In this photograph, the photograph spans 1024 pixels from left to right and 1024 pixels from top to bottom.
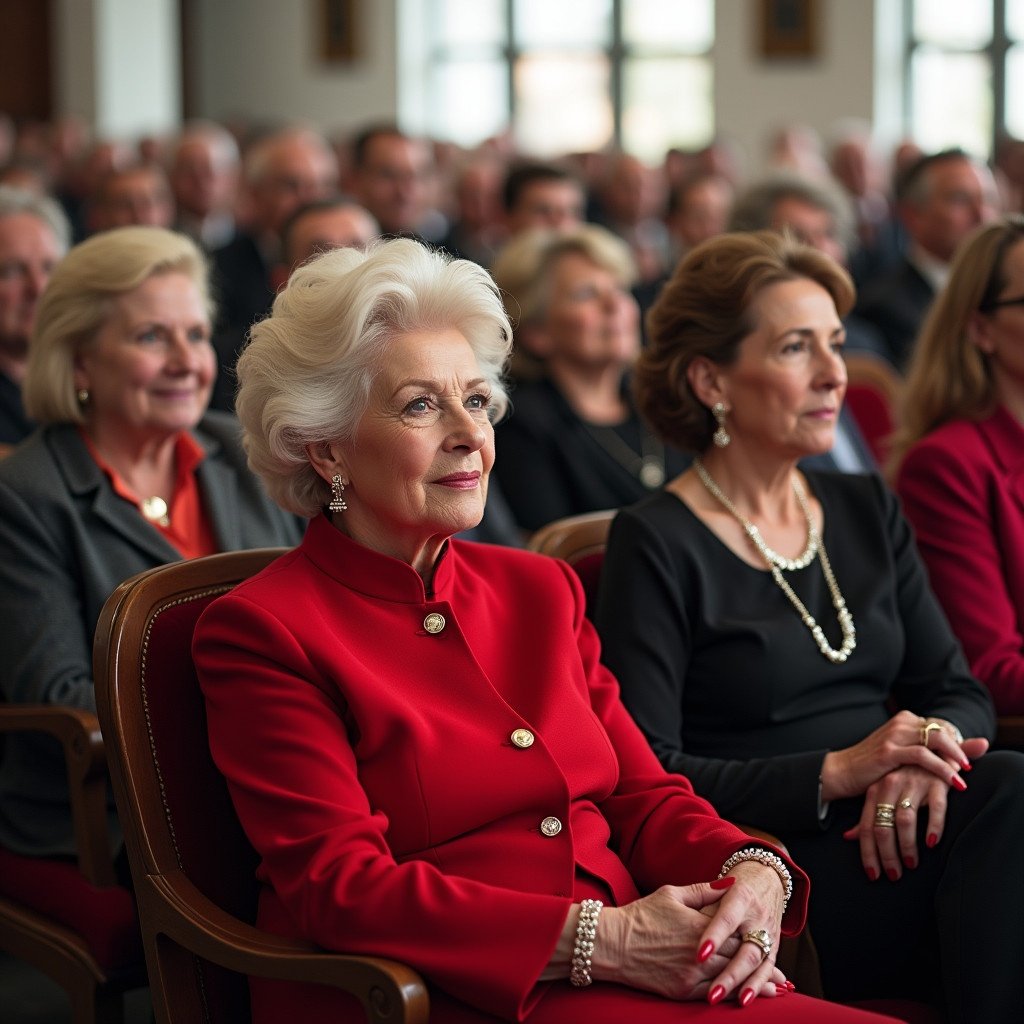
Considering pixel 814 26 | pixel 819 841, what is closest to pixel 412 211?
pixel 819 841

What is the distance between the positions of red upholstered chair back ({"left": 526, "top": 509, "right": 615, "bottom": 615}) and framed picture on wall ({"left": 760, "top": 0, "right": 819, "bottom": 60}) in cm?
1095

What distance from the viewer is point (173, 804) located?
6.29ft

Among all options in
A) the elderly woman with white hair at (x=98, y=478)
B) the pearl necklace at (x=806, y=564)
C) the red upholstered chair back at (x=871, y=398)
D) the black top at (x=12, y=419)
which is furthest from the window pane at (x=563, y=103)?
the pearl necklace at (x=806, y=564)

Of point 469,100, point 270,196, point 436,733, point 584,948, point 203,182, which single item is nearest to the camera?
point 584,948

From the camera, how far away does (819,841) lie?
218 cm

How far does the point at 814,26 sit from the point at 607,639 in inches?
442

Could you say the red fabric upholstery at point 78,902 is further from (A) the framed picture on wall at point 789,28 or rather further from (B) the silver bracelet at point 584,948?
(A) the framed picture on wall at point 789,28

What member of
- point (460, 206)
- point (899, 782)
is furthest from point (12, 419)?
point (460, 206)

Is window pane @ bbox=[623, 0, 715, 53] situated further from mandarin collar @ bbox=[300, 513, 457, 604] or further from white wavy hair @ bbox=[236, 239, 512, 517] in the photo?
mandarin collar @ bbox=[300, 513, 457, 604]

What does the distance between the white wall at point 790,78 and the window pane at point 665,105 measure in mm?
334

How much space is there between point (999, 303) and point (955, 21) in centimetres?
1076

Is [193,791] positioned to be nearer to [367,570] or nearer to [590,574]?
[367,570]

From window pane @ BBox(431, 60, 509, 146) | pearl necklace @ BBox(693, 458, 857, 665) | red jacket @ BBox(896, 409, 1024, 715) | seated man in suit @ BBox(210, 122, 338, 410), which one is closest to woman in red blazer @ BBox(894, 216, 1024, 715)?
red jacket @ BBox(896, 409, 1024, 715)

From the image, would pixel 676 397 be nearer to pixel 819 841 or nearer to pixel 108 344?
pixel 819 841
